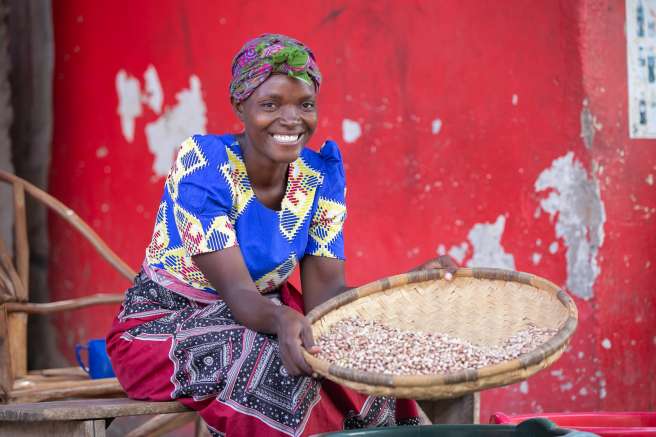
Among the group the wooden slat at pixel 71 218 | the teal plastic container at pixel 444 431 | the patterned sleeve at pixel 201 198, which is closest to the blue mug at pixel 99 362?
the wooden slat at pixel 71 218

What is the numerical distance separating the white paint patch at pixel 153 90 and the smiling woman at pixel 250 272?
120cm

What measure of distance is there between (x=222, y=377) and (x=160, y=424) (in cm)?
129

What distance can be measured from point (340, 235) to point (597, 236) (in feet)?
4.85

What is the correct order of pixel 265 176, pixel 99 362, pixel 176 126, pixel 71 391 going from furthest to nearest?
pixel 176 126
pixel 99 362
pixel 71 391
pixel 265 176

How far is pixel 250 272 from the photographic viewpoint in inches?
120

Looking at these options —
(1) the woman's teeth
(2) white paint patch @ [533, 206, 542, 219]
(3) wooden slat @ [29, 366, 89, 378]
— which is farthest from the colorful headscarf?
(2) white paint patch @ [533, 206, 542, 219]

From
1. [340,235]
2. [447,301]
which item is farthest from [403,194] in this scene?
[447,301]

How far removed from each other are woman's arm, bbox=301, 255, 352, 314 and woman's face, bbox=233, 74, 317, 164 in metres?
0.37

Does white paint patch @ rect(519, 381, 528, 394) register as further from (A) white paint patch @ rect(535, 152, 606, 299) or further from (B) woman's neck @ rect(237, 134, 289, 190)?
(B) woman's neck @ rect(237, 134, 289, 190)

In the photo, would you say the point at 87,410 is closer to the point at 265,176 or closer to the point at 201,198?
the point at 201,198


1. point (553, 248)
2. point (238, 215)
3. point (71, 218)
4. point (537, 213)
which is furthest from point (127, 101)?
point (553, 248)

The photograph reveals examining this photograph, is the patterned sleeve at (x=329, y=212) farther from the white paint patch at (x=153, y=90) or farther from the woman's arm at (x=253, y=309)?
the white paint patch at (x=153, y=90)

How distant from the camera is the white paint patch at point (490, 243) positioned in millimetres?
4312

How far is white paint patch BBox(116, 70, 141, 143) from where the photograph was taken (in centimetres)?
432
